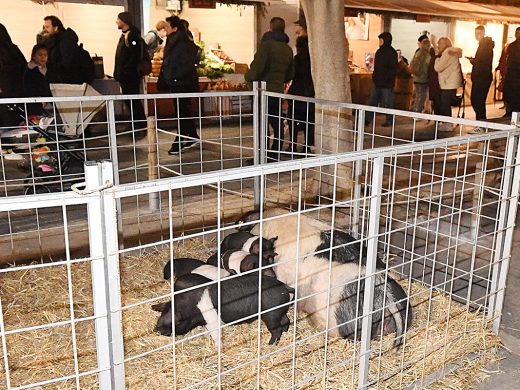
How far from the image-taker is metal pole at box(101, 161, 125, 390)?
1.82 meters

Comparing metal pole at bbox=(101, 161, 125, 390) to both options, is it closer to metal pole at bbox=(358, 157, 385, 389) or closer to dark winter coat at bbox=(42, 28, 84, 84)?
metal pole at bbox=(358, 157, 385, 389)

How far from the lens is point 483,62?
38.9 feet

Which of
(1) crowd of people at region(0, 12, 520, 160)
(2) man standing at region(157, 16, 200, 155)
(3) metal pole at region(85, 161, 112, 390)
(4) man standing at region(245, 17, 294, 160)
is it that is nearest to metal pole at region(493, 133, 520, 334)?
(3) metal pole at region(85, 161, 112, 390)

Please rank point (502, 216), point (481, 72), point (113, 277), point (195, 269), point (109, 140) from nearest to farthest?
point (113, 277) → point (502, 216) → point (195, 269) → point (109, 140) → point (481, 72)

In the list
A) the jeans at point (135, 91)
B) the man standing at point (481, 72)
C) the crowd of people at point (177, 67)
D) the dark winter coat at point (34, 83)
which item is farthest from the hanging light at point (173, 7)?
the man standing at point (481, 72)

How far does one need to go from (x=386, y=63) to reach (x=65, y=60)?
5.86 meters

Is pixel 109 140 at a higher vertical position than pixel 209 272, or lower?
higher

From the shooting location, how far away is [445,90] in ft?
37.2

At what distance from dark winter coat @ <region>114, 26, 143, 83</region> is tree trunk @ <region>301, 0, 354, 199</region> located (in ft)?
A: 15.5

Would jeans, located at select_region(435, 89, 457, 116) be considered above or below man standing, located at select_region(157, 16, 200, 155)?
below

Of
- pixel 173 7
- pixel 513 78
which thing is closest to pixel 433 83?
pixel 513 78

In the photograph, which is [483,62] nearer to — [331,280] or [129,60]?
[129,60]

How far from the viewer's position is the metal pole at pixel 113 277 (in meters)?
1.82

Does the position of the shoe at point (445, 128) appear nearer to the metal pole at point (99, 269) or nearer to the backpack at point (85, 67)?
the backpack at point (85, 67)
